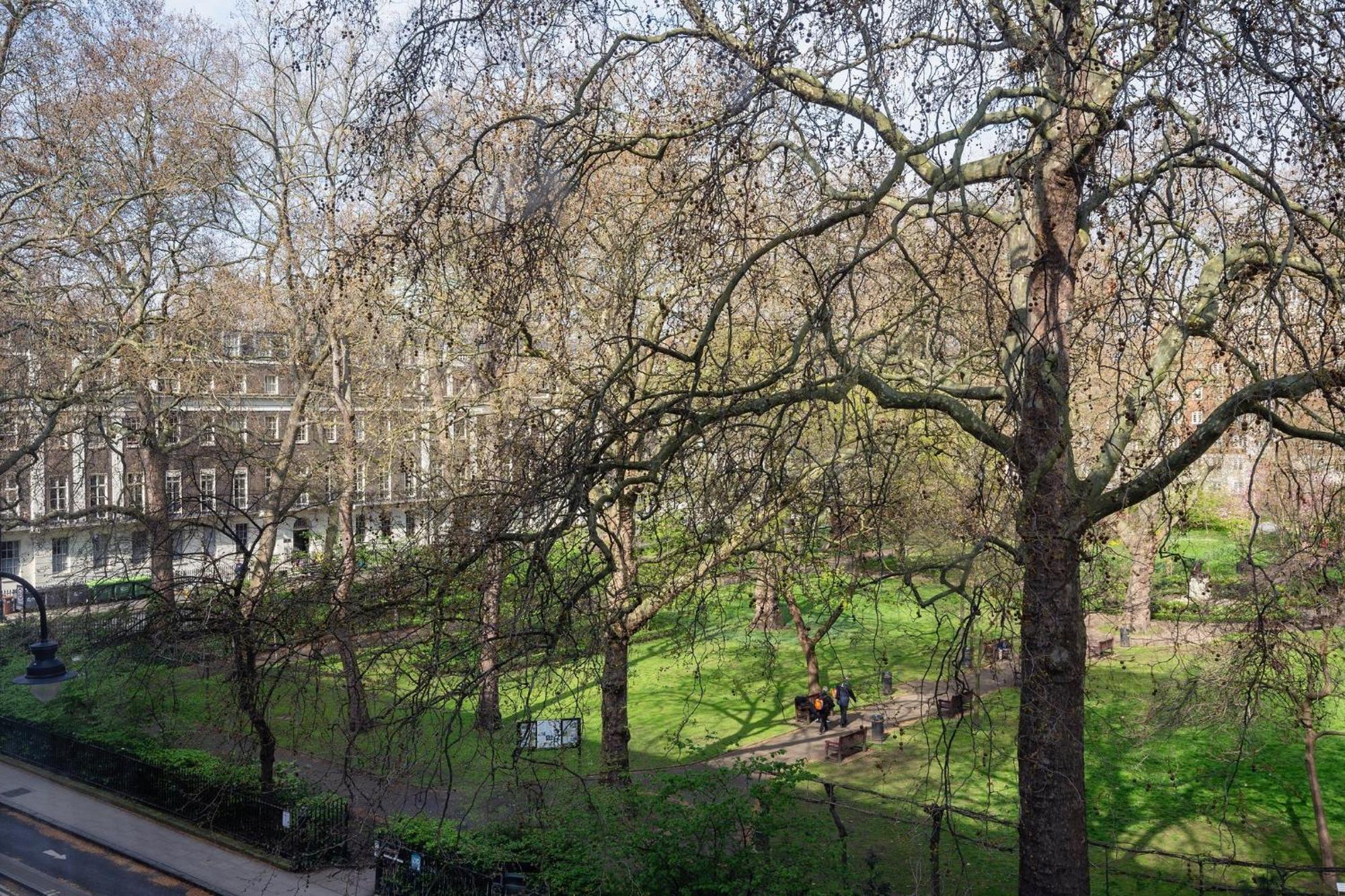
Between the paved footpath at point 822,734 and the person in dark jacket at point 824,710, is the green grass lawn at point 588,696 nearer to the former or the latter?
the paved footpath at point 822,734

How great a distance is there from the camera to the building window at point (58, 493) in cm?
3612

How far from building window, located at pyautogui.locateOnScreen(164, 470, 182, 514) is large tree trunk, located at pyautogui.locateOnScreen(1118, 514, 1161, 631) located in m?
18.0

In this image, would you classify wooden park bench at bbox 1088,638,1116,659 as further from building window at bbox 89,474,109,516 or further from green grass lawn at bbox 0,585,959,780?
building window at bbox 89,474,109,516

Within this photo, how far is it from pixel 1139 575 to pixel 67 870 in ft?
75.5

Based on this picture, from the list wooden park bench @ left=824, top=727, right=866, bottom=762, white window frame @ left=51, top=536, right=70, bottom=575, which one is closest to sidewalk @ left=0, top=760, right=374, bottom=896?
wooden park bench @ left=824, top=727, right=866, bottom=762

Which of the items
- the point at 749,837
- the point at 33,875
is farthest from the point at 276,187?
the point at 749,837

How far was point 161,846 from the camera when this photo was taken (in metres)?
16.0

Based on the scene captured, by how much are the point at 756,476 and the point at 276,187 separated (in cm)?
1961

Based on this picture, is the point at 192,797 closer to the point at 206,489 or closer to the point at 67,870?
the point at 67,870

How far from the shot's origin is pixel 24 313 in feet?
71.8

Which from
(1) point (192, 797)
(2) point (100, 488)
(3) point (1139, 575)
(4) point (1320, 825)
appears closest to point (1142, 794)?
(4) point (1320, 825)

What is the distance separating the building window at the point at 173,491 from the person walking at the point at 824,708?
484 inches

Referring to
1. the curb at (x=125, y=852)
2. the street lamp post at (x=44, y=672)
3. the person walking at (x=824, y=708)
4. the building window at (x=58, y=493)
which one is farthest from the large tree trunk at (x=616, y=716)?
the building window at (x=58, y=493)

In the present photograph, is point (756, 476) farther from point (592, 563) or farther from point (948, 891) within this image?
point (948, 891)
